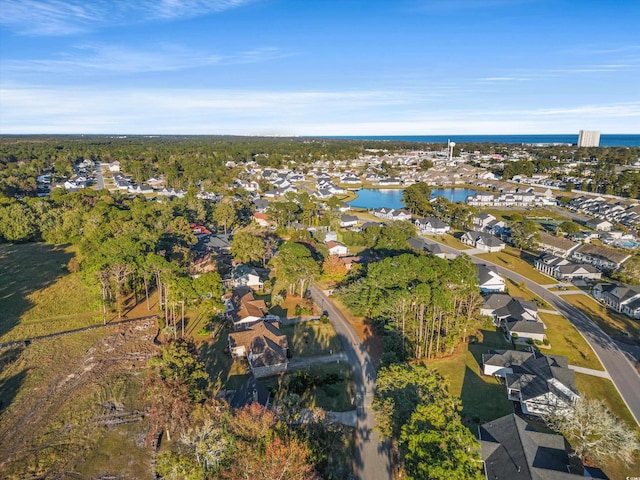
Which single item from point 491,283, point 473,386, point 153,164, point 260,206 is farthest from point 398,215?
point 153,164

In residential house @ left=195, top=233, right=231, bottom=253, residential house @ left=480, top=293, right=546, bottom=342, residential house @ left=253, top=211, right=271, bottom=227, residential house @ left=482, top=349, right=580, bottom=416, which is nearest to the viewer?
residential house @ left=482, top=349, right=580, bottom=416

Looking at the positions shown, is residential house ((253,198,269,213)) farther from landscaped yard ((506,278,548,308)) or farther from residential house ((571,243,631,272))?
residential house ((571,243,631,272))

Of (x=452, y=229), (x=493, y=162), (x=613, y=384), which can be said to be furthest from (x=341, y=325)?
(x=493, y=162)

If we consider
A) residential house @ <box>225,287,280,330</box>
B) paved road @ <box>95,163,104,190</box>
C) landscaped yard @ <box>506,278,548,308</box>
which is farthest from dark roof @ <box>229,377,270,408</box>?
paved road @ <box>95,163,104,190</box>

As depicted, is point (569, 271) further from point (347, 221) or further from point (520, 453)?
point (347, 221)

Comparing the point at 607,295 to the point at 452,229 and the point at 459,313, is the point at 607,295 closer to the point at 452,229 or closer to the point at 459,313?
the point at 459,313

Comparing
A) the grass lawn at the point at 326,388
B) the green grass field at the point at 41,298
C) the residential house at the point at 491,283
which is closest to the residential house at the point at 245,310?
the grass lawn at the point at 326,388
